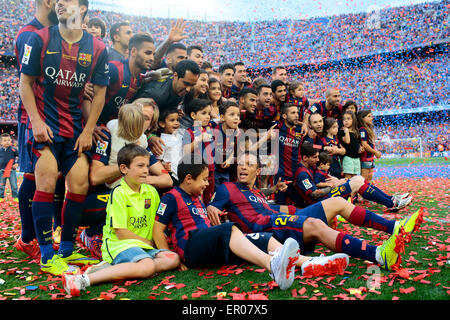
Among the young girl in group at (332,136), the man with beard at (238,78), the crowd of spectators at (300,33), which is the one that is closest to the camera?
the young girl in group at (332,136)

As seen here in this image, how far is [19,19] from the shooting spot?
28094mm

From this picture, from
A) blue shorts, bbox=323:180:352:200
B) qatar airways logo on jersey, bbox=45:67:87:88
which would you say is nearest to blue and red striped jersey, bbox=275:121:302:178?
blue shorts, bbox=323:180:352:200

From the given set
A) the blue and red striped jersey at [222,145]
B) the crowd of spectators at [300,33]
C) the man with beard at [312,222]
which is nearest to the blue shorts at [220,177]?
the blue and red striped jersey at [222,145]

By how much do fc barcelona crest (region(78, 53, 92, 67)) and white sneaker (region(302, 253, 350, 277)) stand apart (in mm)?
2651

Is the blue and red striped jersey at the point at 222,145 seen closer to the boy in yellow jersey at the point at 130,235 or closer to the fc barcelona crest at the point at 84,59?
the boy in yellow jersey at the point at 130,235

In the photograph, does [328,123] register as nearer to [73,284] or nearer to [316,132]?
[316,132]

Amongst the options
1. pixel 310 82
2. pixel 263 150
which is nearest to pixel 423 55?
pixel 310 82

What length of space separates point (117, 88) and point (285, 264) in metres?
2.95

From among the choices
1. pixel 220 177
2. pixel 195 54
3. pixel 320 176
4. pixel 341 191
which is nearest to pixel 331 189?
pixel 341 191

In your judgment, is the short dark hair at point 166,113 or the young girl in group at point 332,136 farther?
the young girl in group at point 332,136

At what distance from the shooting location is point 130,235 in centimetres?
297

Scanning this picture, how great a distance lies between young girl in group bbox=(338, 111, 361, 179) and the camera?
6.97 meters

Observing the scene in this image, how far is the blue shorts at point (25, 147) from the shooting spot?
3148 millimetres

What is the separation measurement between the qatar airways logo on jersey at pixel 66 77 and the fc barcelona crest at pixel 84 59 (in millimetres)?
92
